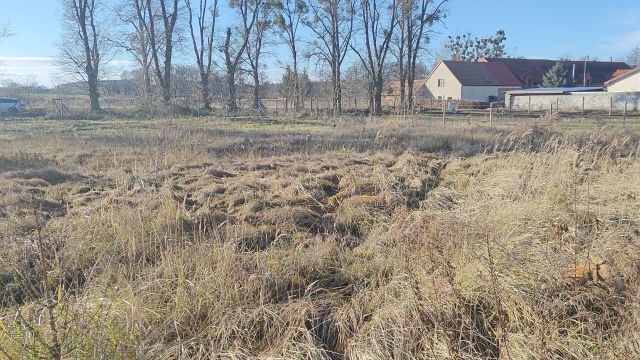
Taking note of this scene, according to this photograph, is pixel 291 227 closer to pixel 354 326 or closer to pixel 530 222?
pixel 354 326

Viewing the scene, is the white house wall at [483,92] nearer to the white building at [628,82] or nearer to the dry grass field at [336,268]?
the white building at [628,82]

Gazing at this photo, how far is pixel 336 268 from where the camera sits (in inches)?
159

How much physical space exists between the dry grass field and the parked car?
3195 centimetres

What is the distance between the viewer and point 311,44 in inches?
1564

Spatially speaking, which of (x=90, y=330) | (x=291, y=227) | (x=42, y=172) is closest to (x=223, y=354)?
(x=90, y=330)

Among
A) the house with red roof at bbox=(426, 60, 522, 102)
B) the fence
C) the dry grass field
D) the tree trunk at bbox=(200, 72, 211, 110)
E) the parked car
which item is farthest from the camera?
the house with red roof at bbox=(426, 60, 522, 102)

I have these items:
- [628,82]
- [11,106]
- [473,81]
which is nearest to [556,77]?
[473,81]

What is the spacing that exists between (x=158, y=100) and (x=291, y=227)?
30336 mm

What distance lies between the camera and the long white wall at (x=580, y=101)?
1406 inches

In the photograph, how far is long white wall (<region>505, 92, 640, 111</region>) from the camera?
3572 centimetres

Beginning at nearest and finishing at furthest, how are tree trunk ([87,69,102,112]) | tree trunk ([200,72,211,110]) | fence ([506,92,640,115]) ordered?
fence ([506,92,640,115]) < tree trunk ([87,69,102,112]) < tree trunk ([200,72,211,110])

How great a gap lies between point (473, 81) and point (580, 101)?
59.3ft

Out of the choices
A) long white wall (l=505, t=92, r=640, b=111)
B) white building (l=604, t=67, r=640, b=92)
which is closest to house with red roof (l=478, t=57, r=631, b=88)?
white building (l=604, t=67, r=640, b=92)

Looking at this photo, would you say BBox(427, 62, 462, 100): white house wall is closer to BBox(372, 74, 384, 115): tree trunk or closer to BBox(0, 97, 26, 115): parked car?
BBox(372, 74, 384, 115): tree trunk
